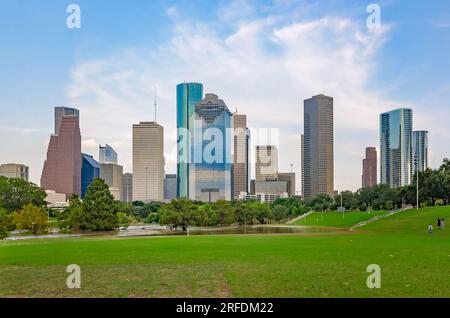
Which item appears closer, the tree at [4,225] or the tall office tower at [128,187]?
the tree at [4,225]

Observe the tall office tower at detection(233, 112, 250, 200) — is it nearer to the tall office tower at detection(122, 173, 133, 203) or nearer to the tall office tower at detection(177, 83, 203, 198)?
the tall office tower at detection(177, 83, 203, 198)

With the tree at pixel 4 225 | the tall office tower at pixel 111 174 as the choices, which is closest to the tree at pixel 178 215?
the tree at pixel 4 225

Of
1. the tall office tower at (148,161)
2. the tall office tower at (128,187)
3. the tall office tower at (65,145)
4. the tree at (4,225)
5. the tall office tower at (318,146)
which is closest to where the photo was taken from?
the tall office tower at (65,145)

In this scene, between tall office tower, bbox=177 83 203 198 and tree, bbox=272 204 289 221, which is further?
tall office tower, bbox=177 83 203 198

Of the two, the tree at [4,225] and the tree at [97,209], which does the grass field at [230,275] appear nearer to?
the tree at [4,225]

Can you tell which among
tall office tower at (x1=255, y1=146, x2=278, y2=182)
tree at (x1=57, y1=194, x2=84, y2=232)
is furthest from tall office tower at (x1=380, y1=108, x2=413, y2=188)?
tree at (x1=57, y1=194, x2=84, y2=232)
